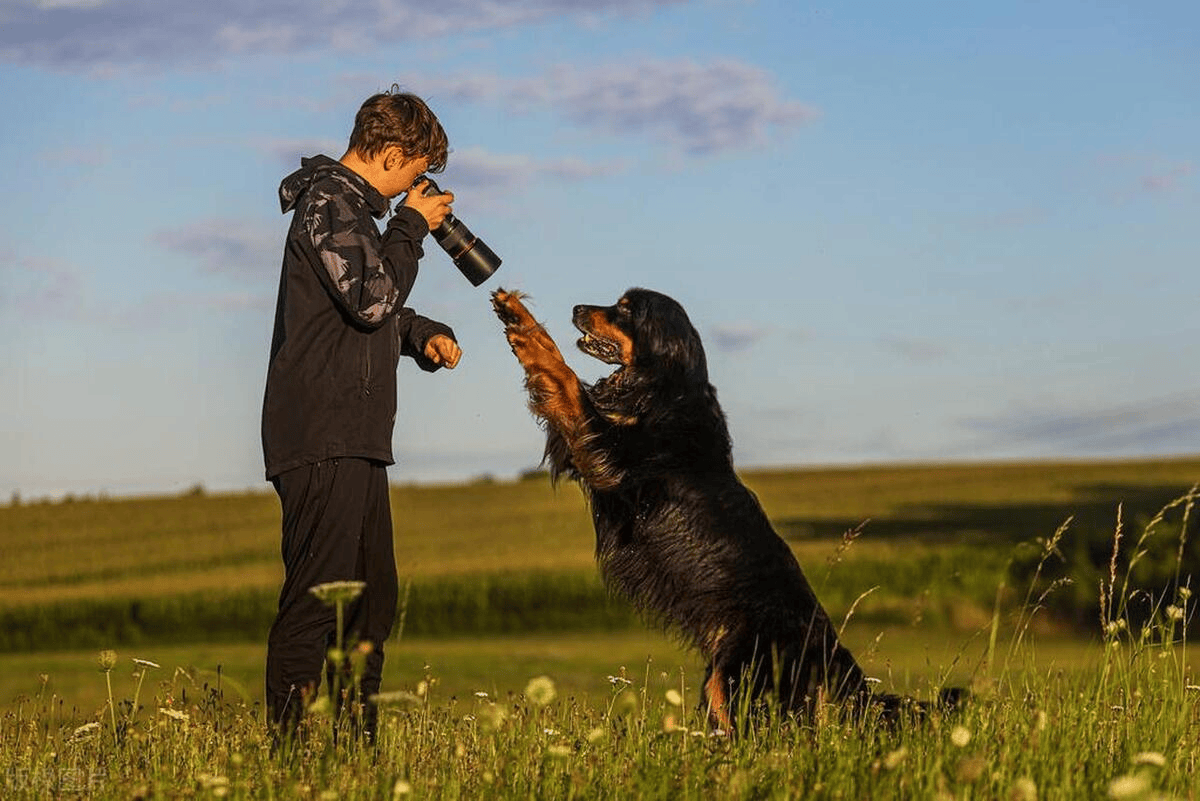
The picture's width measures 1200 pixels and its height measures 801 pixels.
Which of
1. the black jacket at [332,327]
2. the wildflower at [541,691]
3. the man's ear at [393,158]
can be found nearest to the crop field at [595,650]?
the wildflower at [541,691]

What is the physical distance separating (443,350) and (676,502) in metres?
1.09

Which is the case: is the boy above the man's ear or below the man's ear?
below

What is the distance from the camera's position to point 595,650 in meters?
16.5

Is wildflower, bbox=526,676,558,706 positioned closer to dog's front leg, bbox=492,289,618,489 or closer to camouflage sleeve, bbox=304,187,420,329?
camouflage sleeve, bbox=304,187,420,329

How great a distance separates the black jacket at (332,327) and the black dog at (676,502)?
95 centimetres

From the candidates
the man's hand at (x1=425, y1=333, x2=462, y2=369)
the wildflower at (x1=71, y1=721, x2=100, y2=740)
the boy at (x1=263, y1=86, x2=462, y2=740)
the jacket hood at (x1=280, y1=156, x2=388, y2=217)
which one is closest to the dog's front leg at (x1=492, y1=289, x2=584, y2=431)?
the man's hand at (x1=425, y1=333, x2=462, y2=369)

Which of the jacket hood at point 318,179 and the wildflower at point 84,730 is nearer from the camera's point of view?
the wildflower at point 84,730

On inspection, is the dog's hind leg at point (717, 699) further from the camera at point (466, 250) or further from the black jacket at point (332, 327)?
the camera at point (466, 250)

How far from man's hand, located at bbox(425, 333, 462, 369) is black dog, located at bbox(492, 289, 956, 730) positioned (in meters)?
0.52

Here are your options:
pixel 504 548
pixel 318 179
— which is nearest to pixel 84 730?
pixel 318 179

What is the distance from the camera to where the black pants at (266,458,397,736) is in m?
4.99

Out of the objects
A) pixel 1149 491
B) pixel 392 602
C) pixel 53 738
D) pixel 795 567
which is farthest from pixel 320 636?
pixel 1149 491

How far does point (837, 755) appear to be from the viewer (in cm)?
405

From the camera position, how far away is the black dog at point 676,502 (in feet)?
17.8
